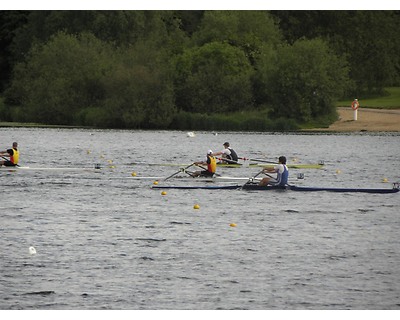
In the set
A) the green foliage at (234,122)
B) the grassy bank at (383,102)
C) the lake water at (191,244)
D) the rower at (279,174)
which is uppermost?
the grassy bank at (383,102)

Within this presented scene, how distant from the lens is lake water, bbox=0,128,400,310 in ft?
73.1

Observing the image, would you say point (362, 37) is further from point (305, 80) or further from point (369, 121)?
point (369, 121)

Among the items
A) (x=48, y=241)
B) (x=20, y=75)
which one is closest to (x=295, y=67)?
(x=20, y=75)

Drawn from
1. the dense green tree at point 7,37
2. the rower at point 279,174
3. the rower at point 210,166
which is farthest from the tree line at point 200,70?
the rower at point 279,174

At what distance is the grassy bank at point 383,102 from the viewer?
9464 centimetres

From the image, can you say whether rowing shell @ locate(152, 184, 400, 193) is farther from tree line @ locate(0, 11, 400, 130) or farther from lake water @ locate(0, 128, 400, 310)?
tree line @ locate(0, 11, 400, 130)

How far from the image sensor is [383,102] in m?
98.4

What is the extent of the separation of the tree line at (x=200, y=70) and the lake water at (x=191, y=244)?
121 feet

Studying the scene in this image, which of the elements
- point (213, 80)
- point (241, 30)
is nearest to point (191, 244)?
point (213, 80)

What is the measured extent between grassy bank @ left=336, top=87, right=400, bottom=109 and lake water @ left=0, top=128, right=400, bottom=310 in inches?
1719

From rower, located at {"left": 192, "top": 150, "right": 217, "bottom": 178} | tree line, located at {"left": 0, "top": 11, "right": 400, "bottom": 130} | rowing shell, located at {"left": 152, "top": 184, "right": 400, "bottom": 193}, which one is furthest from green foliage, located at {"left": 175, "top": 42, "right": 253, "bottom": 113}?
rowing shell, located at {"left": 152, "top": 184, "right": 400, "bottom": 193}

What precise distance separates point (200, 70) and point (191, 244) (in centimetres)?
6366

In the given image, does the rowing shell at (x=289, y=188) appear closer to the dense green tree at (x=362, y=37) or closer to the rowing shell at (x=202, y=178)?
the rowing shell at (x=202, y=178)
